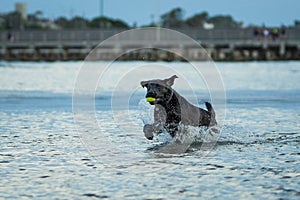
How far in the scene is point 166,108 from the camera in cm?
1055

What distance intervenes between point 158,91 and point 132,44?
71415 mm

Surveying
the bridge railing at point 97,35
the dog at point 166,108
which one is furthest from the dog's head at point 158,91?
the bridge railing at point 97,35

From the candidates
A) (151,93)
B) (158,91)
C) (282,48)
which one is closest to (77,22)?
(282,48)

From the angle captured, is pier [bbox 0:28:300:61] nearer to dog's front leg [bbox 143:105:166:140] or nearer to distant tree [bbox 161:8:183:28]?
dog's front leg [bbox 143:105:166:140]

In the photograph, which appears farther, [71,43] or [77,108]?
[71,43]

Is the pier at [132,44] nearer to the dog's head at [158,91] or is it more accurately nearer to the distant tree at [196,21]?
the dog's head at [158,91]

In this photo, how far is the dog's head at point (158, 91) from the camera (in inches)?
398

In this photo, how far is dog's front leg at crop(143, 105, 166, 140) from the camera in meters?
10.3

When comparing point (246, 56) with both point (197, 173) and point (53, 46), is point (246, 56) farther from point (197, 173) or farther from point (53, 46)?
point (197, 173)

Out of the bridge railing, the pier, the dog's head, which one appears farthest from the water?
the bridge railing

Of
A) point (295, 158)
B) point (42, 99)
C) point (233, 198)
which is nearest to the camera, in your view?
point (233, 198)

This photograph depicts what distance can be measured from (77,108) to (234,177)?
9.97 m

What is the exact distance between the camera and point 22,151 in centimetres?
1050

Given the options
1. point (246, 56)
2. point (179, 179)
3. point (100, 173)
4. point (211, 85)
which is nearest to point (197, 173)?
point (179, 179)
